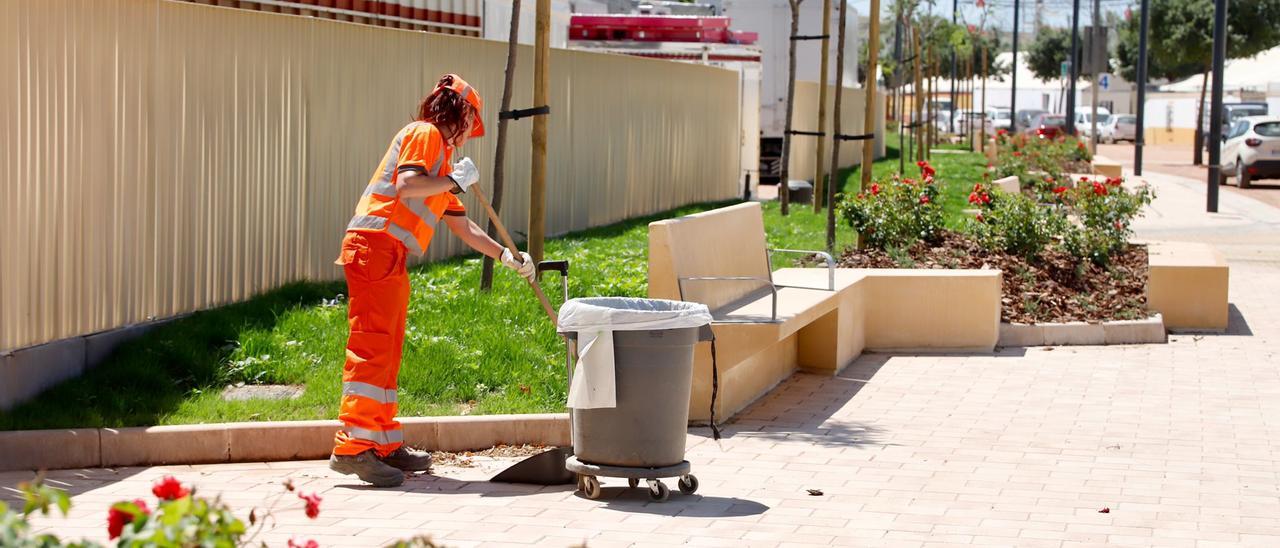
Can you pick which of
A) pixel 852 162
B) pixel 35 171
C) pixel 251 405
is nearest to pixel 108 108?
pixel 35 171

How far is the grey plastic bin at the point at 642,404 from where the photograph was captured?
634 centimetres

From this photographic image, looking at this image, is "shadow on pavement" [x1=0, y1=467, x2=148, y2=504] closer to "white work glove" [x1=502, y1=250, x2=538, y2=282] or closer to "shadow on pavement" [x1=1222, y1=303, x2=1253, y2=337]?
"white work glove" [x1=502, y1=250, x2=538, y2=282]

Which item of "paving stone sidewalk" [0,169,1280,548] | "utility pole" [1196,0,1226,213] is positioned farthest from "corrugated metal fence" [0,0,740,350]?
"utility pole" [1196,0,1226,213]

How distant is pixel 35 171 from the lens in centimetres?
746

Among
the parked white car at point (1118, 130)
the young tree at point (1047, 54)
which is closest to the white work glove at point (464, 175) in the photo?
the parked white car at point (1118, 130)

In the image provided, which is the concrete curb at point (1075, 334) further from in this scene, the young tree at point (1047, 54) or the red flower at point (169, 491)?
the young tree at point (1047, 54)

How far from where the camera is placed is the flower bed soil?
11.7 metres

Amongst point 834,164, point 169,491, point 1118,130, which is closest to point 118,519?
point 169,491

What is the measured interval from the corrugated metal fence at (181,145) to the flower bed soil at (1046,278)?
3.54 m

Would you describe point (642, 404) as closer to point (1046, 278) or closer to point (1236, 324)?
point (1046, 278)

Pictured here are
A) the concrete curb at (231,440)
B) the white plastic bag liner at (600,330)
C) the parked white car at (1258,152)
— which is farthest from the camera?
the parked white car at (1258,152)

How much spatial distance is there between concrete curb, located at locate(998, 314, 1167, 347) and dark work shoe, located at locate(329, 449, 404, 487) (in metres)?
5.81

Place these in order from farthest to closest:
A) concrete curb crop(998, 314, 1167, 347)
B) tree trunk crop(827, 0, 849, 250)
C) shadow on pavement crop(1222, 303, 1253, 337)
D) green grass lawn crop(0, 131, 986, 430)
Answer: tree trunk crop(827, 0, 849, 250) → shadow on pavement crop(1222, 303, 1253, 337) → concrete curb crop(998, 314, 1167, 347) → green grass lawn crop(0, 131, 986, 430)

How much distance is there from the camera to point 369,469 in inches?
260
